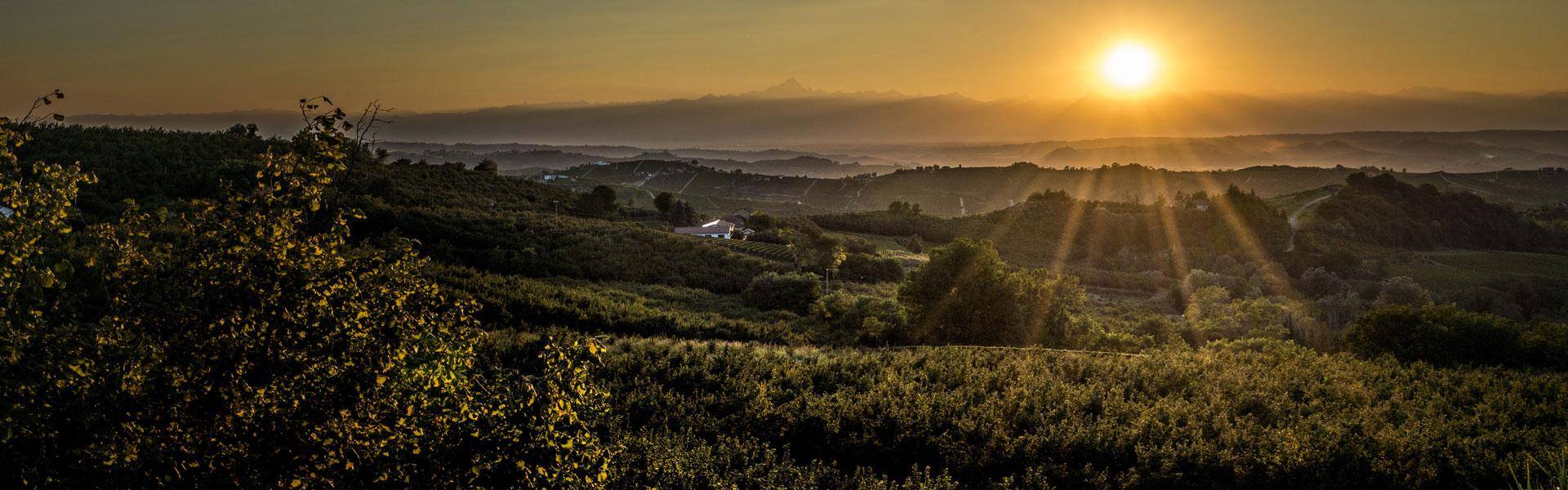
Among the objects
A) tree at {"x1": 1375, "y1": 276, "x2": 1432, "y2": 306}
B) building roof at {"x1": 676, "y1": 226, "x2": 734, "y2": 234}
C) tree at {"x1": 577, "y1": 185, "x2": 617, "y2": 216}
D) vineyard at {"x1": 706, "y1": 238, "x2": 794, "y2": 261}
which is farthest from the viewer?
building roof at {"x1": 676, "y1": 226, "x2": 734, "y2": 234}

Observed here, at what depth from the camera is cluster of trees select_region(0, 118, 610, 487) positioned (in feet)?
14.9

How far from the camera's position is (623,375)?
15.0 meters

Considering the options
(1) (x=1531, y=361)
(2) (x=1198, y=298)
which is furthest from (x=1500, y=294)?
(1) (x=1531, y=361)

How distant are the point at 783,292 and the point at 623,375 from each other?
19.8m

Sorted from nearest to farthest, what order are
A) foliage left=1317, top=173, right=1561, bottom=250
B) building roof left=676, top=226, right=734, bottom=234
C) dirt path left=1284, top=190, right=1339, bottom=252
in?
building roof left=676, top=226, right=734, bottom=234, dirt path left=1284, top=190, right=1339, bottom=252, foliage left=1317, top=173, right=1561, bottom=250

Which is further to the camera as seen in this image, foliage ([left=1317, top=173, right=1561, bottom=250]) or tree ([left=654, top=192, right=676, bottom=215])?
tree ([left=654, top=192, right=676, bottom=215])

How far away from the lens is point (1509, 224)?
8612 cm

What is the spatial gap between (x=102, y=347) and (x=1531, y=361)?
28.1m

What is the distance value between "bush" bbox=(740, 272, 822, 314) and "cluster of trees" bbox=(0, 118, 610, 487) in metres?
27.6

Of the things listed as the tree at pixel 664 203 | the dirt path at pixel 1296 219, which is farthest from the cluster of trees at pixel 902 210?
the dirt path at pixel 1296 219

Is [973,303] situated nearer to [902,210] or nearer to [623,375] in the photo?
[623,375]

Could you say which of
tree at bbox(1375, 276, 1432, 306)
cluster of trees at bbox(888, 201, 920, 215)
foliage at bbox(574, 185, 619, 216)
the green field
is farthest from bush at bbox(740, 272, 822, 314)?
cluster of trees at bbox(888, 201, 920, 215)

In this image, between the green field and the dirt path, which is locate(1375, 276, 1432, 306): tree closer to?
the green field

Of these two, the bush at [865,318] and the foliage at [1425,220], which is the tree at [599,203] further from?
the foliage at [1425,220]
